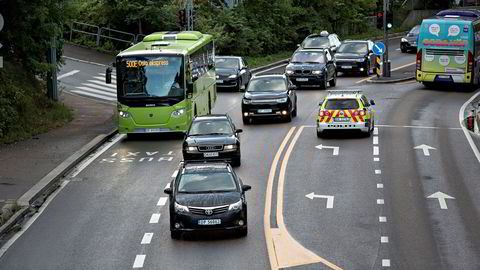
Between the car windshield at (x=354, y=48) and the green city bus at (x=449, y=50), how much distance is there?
282 inches

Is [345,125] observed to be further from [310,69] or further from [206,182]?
[310,69]

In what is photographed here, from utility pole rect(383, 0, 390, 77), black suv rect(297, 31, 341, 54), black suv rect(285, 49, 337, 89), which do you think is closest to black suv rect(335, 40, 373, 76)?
utility pole rect(383, 0, 390, 77)

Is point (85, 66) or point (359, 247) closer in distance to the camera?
point (359, 247)

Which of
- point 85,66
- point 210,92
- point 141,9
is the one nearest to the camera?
point 210,92

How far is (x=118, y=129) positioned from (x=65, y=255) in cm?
1577

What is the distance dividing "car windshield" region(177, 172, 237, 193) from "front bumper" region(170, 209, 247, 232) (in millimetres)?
715

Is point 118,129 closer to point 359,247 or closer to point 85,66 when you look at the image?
Result: point 359,247

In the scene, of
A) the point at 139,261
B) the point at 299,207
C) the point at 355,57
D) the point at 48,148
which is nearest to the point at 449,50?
the point at 355,57

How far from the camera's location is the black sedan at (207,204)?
69.5 feet

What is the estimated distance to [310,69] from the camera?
49.4 m

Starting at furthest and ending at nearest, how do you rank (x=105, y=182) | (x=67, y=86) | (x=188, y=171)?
(x=67, y=86) → (x=105, y=182) → (x=188, y=171)

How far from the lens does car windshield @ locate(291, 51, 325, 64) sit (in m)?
50.1

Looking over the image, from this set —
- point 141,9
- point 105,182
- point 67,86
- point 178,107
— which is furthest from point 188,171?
point 141,9

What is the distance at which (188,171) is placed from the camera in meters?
22.5
